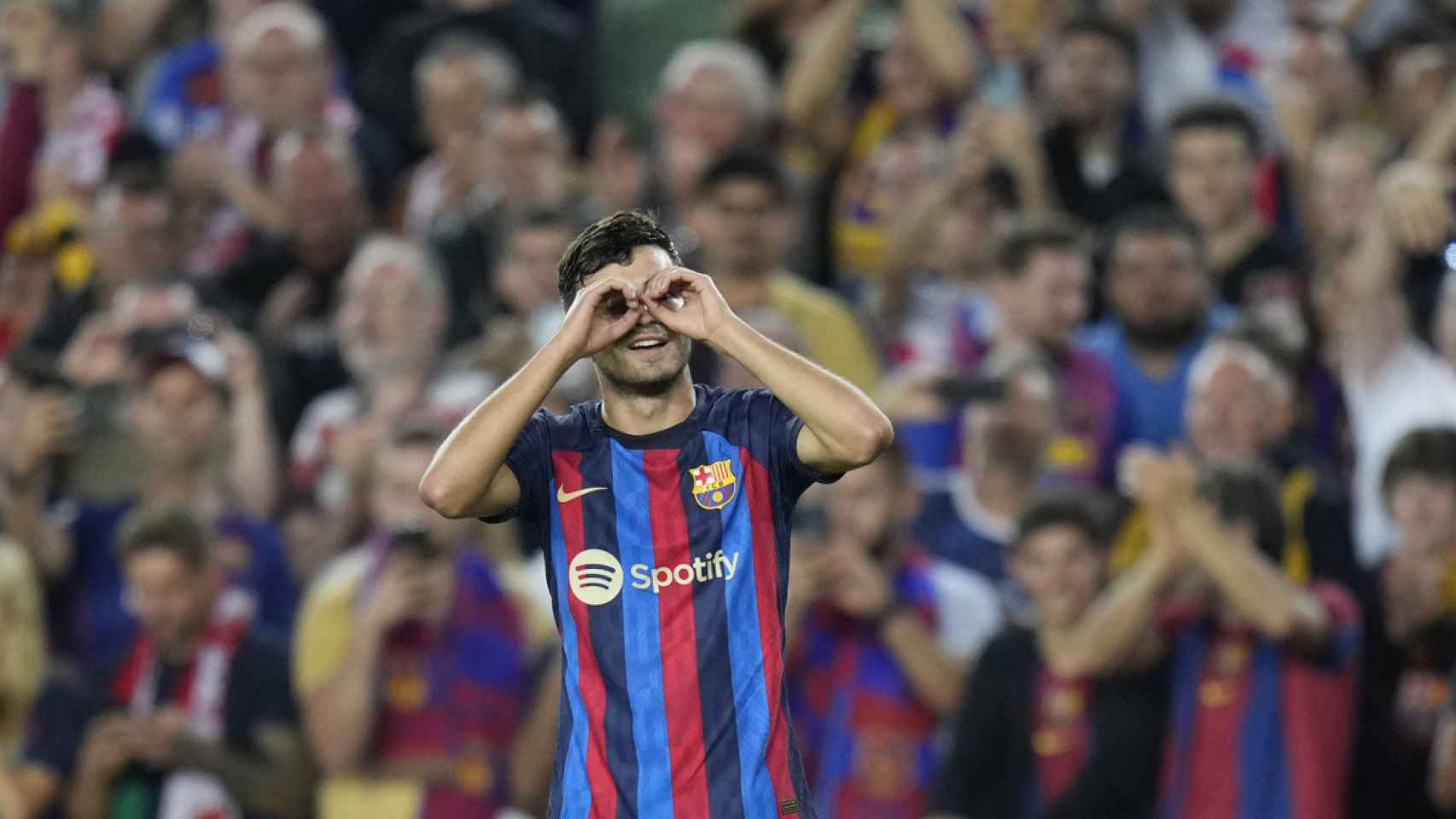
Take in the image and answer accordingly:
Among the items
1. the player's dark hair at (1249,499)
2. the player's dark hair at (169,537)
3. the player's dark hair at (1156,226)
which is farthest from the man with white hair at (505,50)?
the player's dark hair at (1249,499)

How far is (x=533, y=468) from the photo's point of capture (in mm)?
5125

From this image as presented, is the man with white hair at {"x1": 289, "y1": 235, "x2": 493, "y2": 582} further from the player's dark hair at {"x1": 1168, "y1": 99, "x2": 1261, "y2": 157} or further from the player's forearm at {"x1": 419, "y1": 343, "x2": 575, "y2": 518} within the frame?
the player's forearm at {"x1": 419, "y1": 343, "x2": 575, "y2": 518}

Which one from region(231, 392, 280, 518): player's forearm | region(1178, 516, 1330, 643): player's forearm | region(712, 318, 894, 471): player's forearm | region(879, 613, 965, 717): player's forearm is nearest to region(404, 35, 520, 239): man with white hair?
region(231, 392, 280, 518): player's forearm

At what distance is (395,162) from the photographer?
1157 centimetres

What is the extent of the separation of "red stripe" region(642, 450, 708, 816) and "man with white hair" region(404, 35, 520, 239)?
19.2 feet

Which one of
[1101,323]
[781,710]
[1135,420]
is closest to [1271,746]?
[1135,420]

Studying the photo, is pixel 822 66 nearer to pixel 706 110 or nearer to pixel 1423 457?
pixel 706 110

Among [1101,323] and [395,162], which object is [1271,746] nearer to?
[1101,323]

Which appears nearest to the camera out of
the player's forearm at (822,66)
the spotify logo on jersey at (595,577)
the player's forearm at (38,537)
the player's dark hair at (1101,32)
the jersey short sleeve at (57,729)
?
the spotify logo on jersey at (595,577)

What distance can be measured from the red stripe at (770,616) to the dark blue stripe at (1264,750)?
3188 mm

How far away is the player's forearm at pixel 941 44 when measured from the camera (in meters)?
10.6

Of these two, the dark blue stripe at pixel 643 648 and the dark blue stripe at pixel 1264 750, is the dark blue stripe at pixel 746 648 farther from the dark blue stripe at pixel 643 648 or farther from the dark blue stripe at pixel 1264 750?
the dark blue stripe at pixel 1264 750

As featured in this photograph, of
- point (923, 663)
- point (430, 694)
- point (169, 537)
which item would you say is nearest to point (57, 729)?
point (169, 537)

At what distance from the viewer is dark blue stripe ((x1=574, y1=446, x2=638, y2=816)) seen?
4.98 metres
